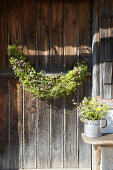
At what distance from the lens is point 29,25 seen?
2.83 metres

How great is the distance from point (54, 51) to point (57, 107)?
0.78m

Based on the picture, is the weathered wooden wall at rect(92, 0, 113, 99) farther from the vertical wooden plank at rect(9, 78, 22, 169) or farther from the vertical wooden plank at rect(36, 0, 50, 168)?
the vertical wooden plank at rect(9, 78, 22, 169)

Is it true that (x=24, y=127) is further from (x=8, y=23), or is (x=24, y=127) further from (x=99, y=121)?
(x=8, y=23)

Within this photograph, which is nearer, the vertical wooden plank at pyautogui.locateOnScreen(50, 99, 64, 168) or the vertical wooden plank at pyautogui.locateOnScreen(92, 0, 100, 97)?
the vertical wooden plank at pyautogui.locateOnScreen(92, 0, 100, 97)

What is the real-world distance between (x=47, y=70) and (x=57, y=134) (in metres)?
0.89

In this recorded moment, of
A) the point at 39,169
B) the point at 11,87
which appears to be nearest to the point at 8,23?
the point at 11,87

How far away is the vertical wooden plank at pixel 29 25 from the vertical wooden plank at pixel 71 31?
1.45ft

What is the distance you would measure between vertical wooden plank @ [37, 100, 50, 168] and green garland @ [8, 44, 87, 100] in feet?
0.63

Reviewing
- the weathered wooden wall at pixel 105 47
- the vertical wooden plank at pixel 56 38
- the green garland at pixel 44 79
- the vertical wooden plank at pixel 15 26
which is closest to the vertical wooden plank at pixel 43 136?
the green garland at pixel 44 79

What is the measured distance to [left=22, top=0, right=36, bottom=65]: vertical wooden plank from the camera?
283 centimetres

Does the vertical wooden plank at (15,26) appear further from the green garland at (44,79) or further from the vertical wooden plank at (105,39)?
the vertical wooden plank at (105,39)

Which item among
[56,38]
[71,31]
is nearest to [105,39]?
[71,31]

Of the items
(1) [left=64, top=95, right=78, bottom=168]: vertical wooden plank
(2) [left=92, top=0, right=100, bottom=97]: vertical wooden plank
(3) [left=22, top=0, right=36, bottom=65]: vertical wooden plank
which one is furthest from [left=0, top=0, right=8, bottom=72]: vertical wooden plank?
(2) [left=92, top=0, right=100, bottom=97]: vertical wooden plank

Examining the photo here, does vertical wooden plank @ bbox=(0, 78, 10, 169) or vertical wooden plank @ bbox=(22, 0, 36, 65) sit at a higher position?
vertical wooden plank @ bbox=(22, 0, 36, 65)
